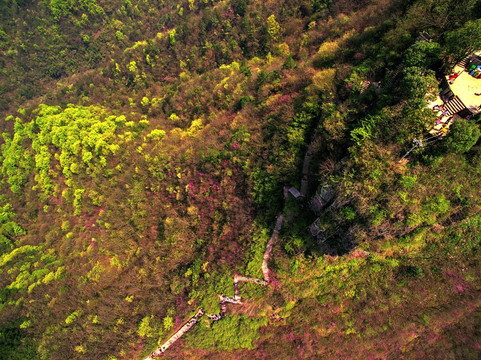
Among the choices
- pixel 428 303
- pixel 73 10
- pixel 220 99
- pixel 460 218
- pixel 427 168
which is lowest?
pixel 428 303

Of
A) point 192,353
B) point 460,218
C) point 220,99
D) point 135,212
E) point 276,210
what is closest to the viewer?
point 460,218

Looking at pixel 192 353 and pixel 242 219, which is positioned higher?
pixel 242 219

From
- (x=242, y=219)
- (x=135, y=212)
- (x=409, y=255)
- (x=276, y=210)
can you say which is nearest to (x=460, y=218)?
(x=409, y=255)

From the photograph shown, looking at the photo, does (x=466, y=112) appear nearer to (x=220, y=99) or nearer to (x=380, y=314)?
(x=380, y=314)

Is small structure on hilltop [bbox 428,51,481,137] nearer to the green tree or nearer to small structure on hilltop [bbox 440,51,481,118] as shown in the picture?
small structure on hilltop [bbox 440,51,481,118]

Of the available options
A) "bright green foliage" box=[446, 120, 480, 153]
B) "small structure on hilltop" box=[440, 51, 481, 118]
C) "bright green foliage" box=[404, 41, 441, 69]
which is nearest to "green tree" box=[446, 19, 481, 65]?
"bright green foliage" box=[404, 41, 441, 69]
